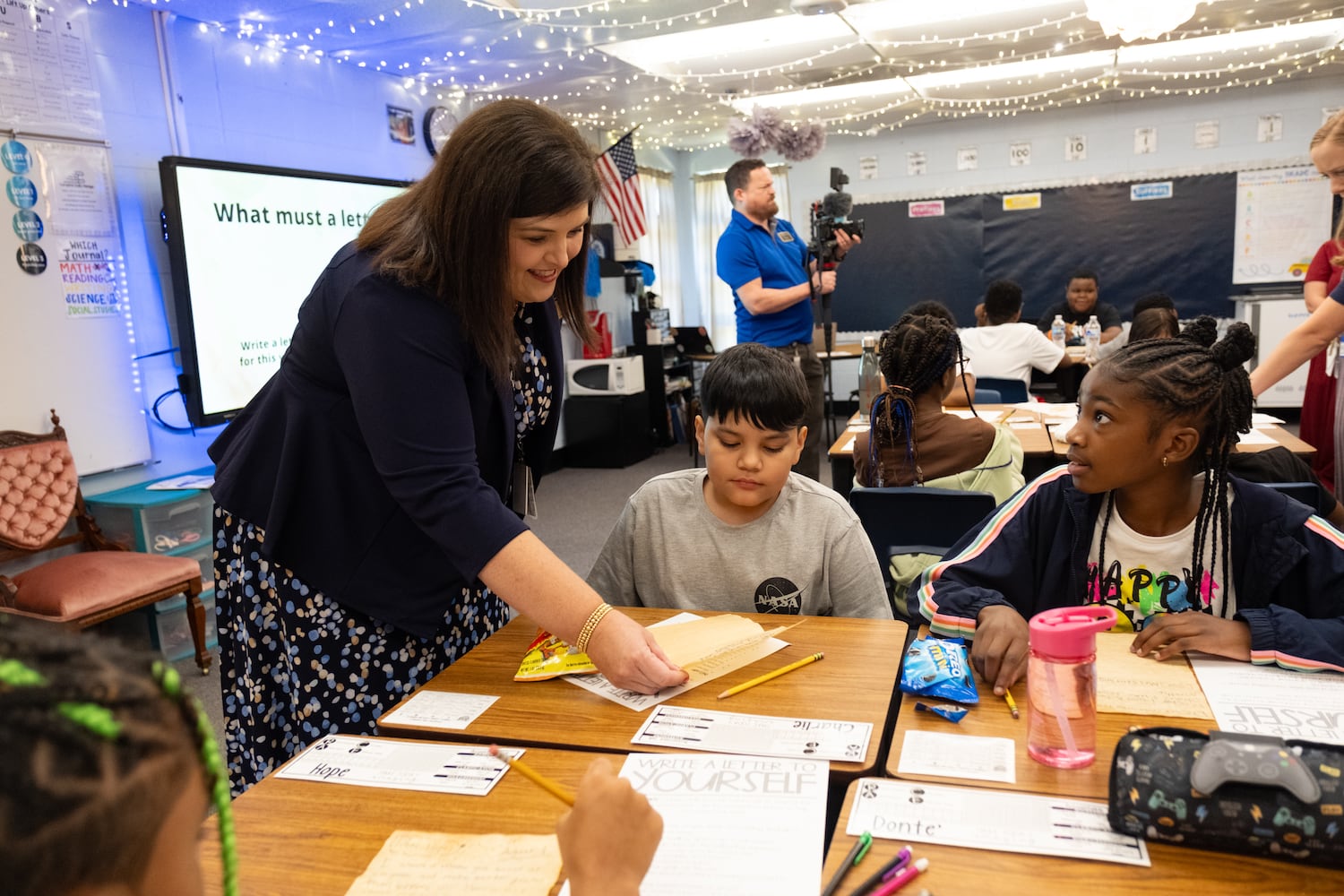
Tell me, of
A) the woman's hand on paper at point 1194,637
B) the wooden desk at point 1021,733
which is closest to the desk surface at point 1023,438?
the woman's hand on paper at point 1194,637

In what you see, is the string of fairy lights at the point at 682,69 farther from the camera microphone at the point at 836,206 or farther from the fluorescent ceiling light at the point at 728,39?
the camera microphone at the point at 836,206

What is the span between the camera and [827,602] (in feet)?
5.68

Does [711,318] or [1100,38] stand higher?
[1100,38]

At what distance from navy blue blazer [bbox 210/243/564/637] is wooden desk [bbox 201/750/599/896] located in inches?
11.6

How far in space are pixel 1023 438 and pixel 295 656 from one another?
2579mm

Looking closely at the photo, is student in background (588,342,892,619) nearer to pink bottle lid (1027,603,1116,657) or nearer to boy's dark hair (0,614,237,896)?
pink bottle lid (1027,603,1116,657)

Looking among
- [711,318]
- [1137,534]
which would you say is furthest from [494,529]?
[711,318]

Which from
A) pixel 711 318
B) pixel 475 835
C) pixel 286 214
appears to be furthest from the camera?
pixel 711 318

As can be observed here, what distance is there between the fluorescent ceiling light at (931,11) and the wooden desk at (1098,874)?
4.61 metres

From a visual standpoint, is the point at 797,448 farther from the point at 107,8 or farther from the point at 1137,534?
the point at 107,8

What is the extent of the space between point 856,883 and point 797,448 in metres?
1.07

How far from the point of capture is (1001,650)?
122cm

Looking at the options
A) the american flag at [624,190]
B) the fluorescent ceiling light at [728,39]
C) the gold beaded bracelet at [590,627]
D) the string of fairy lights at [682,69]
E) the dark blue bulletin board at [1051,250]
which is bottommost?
the gold beaded bracelet at [590,627]

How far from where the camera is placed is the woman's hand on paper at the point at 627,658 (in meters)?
1.19
